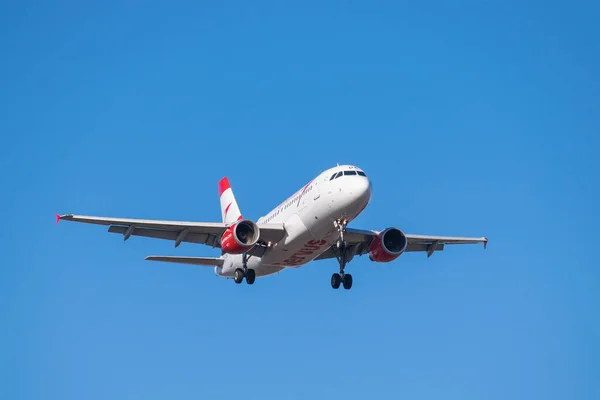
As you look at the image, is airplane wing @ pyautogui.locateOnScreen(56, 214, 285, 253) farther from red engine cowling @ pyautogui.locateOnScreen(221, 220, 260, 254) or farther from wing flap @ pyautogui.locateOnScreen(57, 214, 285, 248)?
red engine cowling @ pyautogui.locateOnScreen(221, 220, 260, 254)

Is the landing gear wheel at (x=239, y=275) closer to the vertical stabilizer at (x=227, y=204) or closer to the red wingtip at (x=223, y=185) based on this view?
the vertical stabilizer at (x=227, y=204)

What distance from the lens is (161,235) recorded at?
5116 cm

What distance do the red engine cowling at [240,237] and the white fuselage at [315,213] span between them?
5.24ft

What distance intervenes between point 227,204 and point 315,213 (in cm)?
1625

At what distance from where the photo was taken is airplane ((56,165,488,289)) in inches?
1825

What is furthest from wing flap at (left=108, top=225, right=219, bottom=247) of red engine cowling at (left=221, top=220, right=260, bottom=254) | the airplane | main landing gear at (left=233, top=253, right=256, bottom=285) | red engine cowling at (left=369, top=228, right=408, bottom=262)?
red engine cowling at (left=369, top=228, right=408, bottom=262)

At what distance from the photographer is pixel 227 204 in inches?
2452

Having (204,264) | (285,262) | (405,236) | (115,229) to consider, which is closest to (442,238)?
(405,236)

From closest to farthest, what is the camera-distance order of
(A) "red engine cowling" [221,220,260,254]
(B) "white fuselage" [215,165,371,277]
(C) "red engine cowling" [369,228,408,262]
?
(B) "white fuselage" [215,165,371,277] → (A) "red engine cowling" [221,220,260,254] → (C) "red engine cowling" [369,228,408,262]

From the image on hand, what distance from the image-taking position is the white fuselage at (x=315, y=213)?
45.9 meters

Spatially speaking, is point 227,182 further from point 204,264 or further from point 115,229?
point 115,229

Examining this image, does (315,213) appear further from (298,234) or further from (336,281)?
(336,281)

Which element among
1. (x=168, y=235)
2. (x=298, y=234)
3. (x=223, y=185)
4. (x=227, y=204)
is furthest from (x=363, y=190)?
(x=223, y=185)

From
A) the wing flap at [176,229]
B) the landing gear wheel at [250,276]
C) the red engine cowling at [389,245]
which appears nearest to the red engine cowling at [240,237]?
the wing flap at [176,229]
